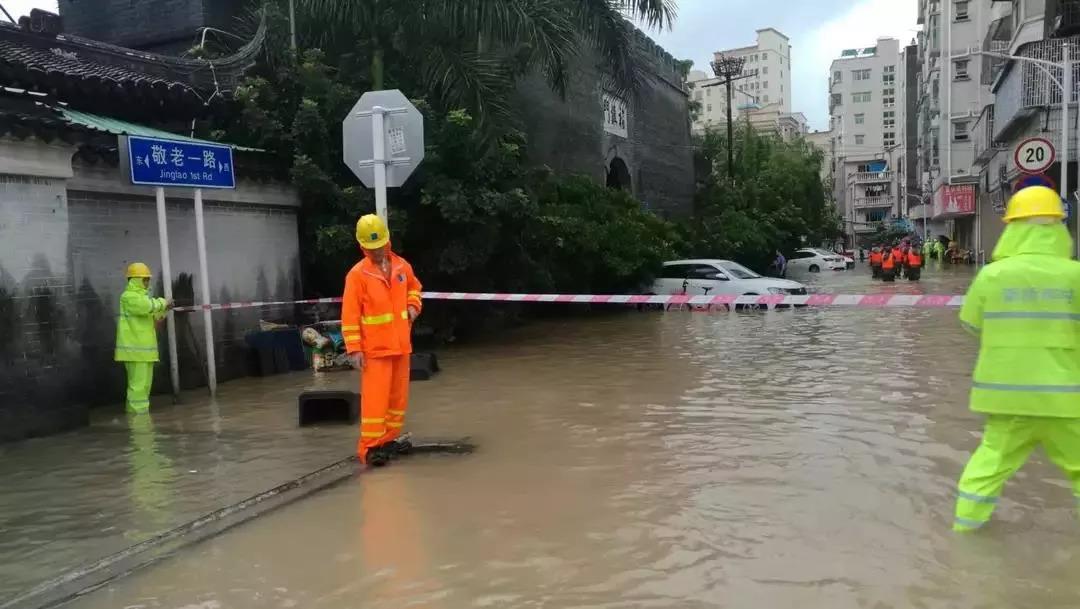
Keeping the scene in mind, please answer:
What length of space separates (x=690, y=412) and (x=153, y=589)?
5125 millimetres

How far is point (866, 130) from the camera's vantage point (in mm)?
103000

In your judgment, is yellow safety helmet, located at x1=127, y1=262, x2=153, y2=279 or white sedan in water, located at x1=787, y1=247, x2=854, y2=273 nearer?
yellow safety helmet, located at x1=127, y1=262, x2=153, y2=279

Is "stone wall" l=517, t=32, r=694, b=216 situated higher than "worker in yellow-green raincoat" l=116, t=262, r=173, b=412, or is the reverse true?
"stone wall" l=517, t=32, r=694, b=216

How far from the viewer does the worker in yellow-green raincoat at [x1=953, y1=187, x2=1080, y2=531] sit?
387cm

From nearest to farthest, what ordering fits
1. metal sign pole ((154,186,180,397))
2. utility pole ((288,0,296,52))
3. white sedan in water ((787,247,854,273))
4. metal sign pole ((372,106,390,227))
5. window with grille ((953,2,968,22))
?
metal sign pole ((372,106,390,227))
metal sign pole ((154,186,180,397))
utility pole ((288,0,296,52))
white sedan in water ((787,247,854,273))
window with grille ((953,2,968,22))

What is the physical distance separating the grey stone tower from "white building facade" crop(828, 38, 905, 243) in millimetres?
88162

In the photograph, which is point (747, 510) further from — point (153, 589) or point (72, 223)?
point (72, 223)

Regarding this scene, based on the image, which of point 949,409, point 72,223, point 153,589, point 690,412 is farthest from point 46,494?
point 949,409

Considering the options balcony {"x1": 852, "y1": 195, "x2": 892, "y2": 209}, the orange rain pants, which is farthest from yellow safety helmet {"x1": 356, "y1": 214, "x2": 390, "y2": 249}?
balcony {"x1": 852, "y1": 195, "x2": 892, "y2": 209}

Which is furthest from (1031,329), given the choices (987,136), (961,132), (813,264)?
(961,132)

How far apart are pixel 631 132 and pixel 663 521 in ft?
77.0

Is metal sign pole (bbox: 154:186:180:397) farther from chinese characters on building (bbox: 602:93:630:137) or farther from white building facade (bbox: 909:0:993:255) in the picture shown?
white building facade (bbox: 909:0:993:255)

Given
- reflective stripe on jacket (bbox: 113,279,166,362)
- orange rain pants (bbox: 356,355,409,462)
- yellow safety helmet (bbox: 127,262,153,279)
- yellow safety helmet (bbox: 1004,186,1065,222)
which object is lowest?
orange rain pants (bbox: 356,355,409,462)

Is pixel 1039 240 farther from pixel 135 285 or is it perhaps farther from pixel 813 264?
pixel 813 264
